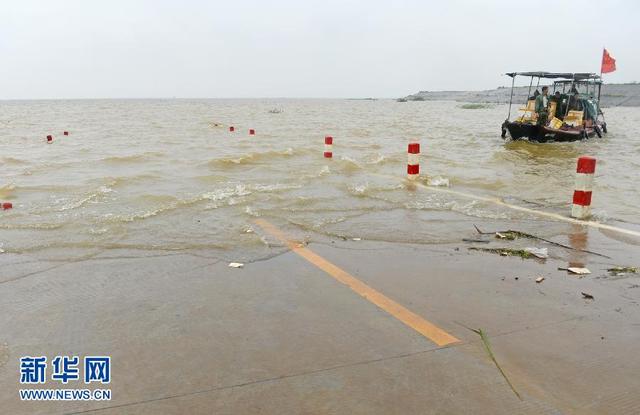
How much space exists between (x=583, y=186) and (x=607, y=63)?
14953 millimetres

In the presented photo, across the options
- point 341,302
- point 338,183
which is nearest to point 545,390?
point 341,302

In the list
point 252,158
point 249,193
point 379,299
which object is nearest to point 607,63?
point 252,158

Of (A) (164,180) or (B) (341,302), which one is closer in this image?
(B) (341,302)

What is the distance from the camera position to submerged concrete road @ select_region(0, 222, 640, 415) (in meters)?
2.60

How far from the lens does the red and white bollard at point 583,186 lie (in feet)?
21.7

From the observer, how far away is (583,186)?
6785 mm

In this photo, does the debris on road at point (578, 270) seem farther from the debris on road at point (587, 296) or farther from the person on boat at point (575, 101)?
the person on boat at point (575, 101)

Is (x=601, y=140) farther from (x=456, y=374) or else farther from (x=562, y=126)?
(x=456, y=374)

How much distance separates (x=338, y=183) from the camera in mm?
10258

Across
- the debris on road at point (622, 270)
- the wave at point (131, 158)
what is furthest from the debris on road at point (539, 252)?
the wave at point (131, 158)

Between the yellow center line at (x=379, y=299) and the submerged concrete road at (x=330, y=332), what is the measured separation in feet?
0.05

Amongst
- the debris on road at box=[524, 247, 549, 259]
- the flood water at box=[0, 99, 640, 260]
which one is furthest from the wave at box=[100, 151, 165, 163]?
the debris on road at box=[524, 247, 549, 259]

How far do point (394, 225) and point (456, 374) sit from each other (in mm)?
3819

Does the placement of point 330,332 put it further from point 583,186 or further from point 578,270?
point 583,186
